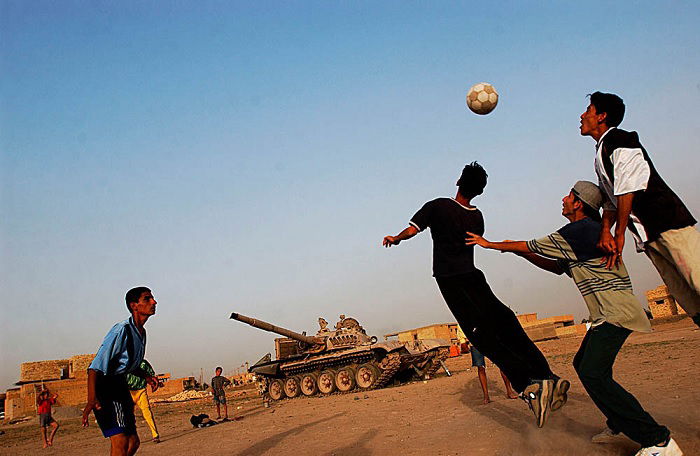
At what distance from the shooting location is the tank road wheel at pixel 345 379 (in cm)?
1959

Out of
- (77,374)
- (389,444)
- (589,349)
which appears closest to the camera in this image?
(589,349)

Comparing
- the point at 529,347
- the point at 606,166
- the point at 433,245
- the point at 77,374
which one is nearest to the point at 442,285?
the point at 433,245

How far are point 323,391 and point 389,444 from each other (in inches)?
552

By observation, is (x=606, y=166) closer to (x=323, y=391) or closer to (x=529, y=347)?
→ (x=529, y=347)

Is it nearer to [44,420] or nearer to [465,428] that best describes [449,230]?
[465,428]

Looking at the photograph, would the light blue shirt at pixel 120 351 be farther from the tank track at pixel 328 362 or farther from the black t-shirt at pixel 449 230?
the tank track at pixel 328 362

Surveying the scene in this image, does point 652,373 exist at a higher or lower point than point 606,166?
lower

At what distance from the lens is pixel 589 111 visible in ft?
14.4

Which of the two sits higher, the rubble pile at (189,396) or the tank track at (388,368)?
the rubble pile at (189,396)

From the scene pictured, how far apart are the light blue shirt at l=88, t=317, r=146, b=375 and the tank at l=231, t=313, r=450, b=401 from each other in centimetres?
1424

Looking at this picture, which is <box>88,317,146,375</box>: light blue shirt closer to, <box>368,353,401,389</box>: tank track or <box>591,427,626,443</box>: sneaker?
<box>591,427,626,443</box>: sneaker

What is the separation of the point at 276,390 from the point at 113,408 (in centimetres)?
1829

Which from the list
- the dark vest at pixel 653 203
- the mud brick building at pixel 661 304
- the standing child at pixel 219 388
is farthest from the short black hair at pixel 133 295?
the mud brick building at pixel 661 304

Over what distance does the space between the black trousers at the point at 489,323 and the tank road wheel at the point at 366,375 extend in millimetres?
14516
